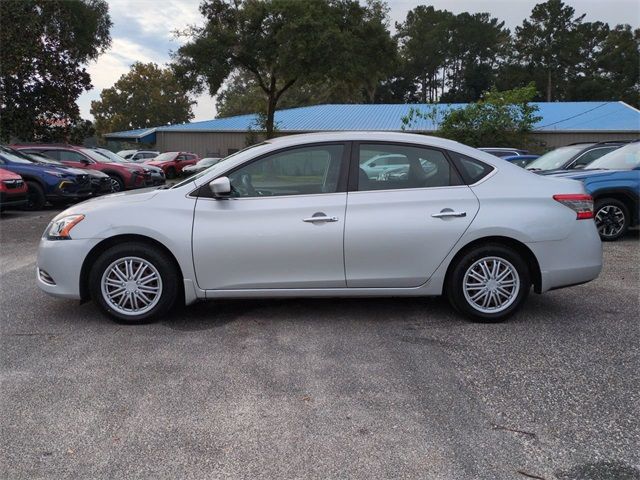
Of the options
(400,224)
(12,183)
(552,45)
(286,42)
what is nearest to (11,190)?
(12,183)

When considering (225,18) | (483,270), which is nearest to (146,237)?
(483,270)

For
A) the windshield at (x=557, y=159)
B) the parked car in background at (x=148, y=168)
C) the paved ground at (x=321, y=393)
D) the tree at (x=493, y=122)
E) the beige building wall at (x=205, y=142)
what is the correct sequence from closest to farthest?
the paved ground at (x=321, y=393) < the windshield at (x=557, y=159) < the parked car in background at (x=148, y=168) < the tree at (x=493, y=122) < the beige building wall at (x=205, y=142)

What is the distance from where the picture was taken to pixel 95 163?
16625 millimetres

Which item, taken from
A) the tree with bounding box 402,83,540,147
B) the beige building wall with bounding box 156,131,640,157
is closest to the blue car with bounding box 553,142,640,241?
the tree with bounding box 402,83,540,147

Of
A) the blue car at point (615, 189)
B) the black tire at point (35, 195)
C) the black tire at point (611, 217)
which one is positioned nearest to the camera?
the blue car at point (615, 189)

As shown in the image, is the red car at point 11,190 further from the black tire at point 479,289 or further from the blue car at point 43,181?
the black tire at point 479,289

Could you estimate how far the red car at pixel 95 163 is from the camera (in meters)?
16.1

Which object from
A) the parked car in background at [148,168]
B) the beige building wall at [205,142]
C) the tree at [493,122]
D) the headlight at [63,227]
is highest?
the beige building wall at [205,142]

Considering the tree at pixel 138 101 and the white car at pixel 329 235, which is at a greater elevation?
the tree at pixel 138 101

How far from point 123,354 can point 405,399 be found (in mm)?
2104

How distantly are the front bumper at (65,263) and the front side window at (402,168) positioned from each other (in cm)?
234

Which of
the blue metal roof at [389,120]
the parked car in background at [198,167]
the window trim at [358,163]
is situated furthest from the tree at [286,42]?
the window trim at [358,163]

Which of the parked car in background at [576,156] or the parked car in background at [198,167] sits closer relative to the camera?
the parked car in background at [576,156]

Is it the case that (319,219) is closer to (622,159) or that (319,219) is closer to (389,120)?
(622,159)
